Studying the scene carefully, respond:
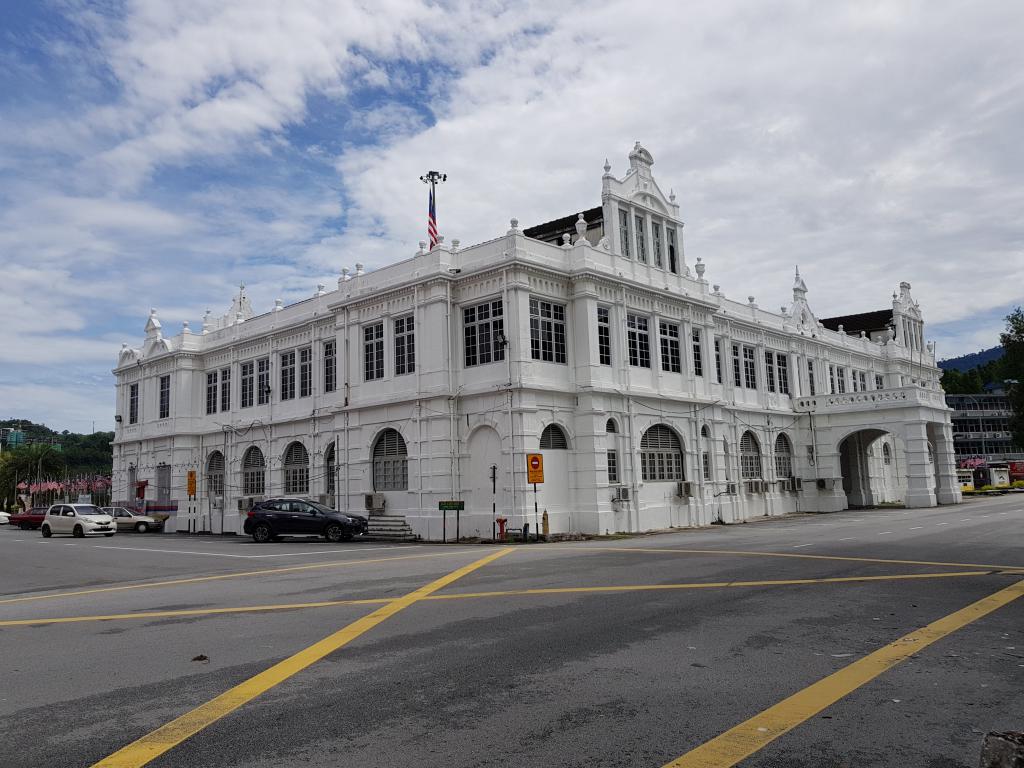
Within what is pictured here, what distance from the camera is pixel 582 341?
2914 centimetres

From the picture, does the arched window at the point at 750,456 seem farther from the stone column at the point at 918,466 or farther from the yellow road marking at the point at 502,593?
the yellow road marking at the point at 502,593

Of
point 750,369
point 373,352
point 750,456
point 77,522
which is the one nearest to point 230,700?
point 373,352

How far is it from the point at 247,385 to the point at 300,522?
14772 mm

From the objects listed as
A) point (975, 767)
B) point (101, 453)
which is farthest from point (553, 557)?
point (101, 453)

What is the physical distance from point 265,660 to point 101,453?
122699mm

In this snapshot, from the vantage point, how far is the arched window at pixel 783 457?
42.0m

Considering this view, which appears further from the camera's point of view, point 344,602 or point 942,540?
point 942,540

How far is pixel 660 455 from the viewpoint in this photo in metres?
31.8

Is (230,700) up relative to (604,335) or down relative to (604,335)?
down

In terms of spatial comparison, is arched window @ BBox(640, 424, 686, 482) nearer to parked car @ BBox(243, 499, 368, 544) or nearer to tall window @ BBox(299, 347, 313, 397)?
parked car @ BBox(243, 499, 368, 544)

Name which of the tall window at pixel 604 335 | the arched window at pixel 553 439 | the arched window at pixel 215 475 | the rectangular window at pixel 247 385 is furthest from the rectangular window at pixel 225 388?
the tall window at pixel 604 335

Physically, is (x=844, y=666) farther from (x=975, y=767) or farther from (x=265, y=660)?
(x=265, y=660)

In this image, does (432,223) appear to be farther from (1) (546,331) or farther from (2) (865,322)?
(2) (865,322)

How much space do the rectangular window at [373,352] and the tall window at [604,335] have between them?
8883 millimetres
